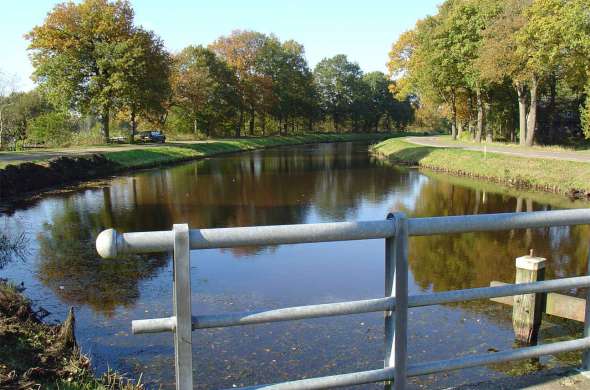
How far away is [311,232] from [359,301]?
19.7 inches

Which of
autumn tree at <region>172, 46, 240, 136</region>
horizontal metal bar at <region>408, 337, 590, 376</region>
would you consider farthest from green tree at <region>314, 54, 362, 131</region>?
horizontal metal bar at <region>408, 337, 590, 376</region>

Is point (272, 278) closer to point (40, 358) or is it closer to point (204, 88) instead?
point (40, 358)

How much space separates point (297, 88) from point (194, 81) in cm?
2622

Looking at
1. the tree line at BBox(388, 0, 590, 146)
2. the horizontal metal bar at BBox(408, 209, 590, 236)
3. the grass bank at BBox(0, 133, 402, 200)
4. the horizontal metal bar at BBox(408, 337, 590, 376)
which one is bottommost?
the grass bank at BBox(0, 133, 402, 200)

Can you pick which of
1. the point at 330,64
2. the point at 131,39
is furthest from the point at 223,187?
the point at 330,64

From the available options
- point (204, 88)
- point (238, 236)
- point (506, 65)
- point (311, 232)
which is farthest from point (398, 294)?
point (204, 88)

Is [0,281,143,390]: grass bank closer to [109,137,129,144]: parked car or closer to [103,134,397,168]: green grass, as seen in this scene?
[103,134,397,168]: green grass

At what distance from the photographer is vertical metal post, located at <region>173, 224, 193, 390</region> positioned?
2.65 m

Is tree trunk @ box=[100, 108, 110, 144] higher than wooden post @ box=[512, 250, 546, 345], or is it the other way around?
tree trunk @ box=[100, 108, 110, 144]

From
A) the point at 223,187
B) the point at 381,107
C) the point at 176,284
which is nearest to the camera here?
the point at 176,284

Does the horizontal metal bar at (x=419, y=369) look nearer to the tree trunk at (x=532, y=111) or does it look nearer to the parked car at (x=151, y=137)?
the tree trunk at (x=532, y=111)

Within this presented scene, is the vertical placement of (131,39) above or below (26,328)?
above

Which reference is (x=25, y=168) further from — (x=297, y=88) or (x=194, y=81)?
(x=297, y=88)

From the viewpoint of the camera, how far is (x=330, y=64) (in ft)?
348
